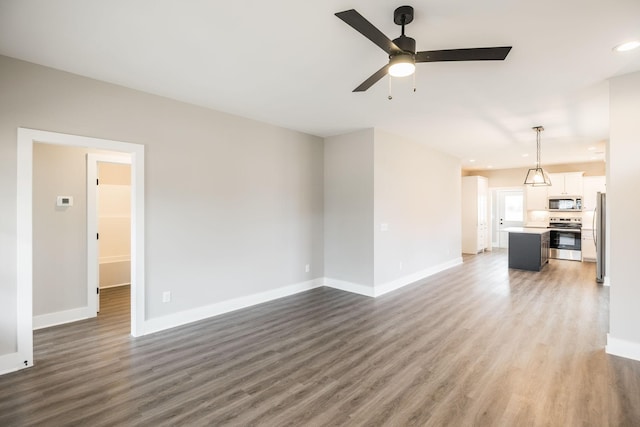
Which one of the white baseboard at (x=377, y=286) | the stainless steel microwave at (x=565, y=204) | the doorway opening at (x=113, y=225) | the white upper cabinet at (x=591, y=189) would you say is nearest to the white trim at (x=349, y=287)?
the white baseboard at (x=377, y=286)

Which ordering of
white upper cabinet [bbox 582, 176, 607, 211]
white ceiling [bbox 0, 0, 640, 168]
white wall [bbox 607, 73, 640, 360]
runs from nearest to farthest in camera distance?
1. white ceiling [bbox 0, 0, 640, 168]
2. white wall [bbox 607, 73, 640, 360]
3. white upper cabinet [bbox 582, 176, 607, 211]

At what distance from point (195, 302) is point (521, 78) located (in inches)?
183

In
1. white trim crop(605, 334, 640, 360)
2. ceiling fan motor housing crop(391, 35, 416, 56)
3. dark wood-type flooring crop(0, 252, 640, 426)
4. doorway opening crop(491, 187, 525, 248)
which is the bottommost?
dark wood-type flooring crop(0, 252, 640, 426)

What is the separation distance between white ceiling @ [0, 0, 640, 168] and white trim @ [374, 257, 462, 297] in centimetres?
288

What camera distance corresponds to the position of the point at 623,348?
305 cm

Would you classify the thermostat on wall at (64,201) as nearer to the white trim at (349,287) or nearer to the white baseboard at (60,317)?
the white baseboard at (60,317)

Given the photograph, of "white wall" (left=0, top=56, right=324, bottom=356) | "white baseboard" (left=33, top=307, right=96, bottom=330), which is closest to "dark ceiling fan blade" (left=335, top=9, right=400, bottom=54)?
"white wall" (left=0, top=56, right=324, bottom=356)

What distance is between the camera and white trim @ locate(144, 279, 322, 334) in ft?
12.1

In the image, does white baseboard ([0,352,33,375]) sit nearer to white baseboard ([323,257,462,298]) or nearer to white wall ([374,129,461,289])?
white baseboard ([323,257,462,298])

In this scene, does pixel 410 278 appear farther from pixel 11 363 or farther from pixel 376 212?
pixel 11 363

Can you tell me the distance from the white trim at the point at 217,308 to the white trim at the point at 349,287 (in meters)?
0.37

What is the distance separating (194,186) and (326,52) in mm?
2424

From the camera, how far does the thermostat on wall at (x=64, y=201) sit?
13.0ft

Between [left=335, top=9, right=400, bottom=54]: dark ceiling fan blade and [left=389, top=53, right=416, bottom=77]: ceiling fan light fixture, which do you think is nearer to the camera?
[left=335, top=9, right=400, bottom=54]: dark ceiling fan blade
